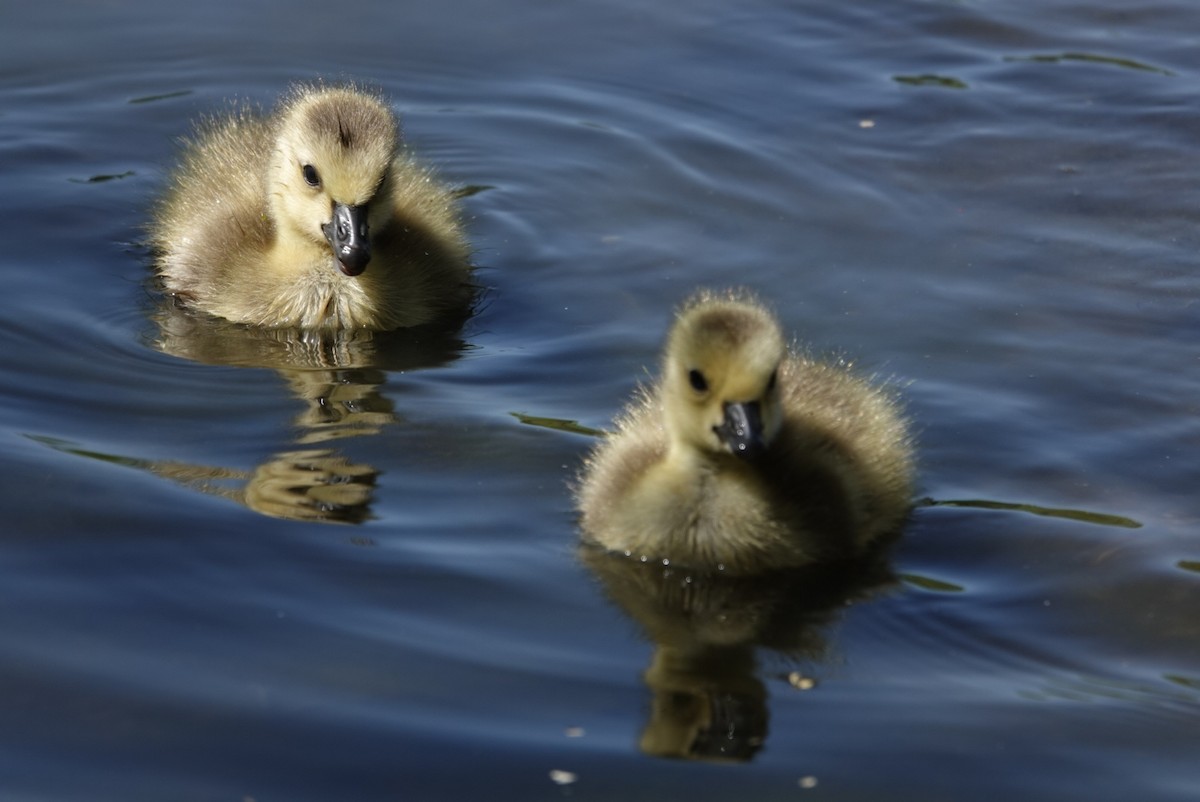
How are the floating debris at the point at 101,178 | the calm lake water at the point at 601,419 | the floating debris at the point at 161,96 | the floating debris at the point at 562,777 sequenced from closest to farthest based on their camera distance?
the floating debris at the point at 562,777, the calm lake water at the point at 601,419, the floating debris at the point at 101,178, the floating debris at the point at 161,96

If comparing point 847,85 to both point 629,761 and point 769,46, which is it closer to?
point 769,46

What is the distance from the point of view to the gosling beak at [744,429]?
4.96 m

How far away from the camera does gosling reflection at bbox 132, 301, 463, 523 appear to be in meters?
5.59

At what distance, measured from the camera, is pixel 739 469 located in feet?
17.2

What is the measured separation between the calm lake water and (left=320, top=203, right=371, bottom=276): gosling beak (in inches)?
13.4

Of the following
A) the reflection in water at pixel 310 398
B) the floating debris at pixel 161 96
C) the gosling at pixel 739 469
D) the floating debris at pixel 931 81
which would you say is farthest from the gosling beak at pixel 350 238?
the floating debris at pixel 931 81

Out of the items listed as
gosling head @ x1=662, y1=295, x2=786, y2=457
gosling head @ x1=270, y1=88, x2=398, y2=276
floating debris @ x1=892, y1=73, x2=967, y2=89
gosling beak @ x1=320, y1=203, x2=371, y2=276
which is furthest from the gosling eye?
floating debris @ x1=892, y1=73, x2=967, y2=89

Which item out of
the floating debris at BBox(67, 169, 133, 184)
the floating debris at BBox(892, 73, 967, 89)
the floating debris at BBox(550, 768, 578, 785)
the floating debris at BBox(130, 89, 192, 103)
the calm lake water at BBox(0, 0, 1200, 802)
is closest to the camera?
the floating debris at BBox(550, 768, 578, 785)

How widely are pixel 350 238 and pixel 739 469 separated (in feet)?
7.31

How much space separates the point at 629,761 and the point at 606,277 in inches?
138

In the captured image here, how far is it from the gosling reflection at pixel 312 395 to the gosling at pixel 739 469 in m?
0.76

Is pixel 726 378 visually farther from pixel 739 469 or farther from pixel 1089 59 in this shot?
pixel 1089 59

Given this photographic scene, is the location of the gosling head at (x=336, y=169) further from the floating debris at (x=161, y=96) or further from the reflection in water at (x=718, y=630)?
Answer: the floating debris at (x=161, y=96)

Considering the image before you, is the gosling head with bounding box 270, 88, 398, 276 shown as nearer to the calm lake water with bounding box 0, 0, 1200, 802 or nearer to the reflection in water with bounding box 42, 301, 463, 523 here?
the reflection in water with bounding box 42, 301, 463, 523
